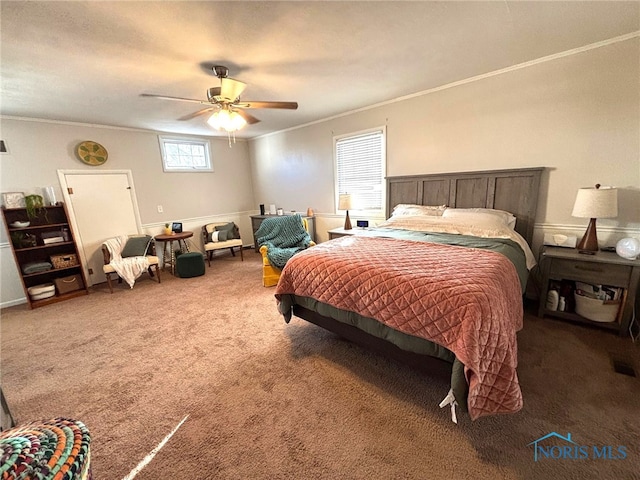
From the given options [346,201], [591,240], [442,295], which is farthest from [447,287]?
[346,201]

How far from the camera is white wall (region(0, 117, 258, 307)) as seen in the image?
3521mm

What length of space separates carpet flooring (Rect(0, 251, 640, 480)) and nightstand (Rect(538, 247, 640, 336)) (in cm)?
12

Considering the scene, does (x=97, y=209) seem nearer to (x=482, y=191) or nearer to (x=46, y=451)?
(x=46, y=451)

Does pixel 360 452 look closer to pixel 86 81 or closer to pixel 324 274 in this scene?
pixel 324 274

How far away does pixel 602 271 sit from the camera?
7.29 ft

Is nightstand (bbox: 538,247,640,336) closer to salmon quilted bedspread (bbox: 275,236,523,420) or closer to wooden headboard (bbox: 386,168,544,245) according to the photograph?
wooden headboard (bbox: 386,168,544,245)

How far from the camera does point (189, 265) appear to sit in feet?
14.0

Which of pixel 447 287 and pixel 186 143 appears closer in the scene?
pixel 447 287

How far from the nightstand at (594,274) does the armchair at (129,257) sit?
5006 millimetres

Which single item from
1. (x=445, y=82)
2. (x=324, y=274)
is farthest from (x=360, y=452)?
(x=445, y=82)

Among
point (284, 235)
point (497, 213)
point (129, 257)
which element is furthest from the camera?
point (129, 257)

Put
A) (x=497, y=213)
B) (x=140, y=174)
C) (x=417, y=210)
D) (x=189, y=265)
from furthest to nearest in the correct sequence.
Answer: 1. (x=140, y=174)
2. (x=189, y=265)
3. (x=417, y=210)
4. (x=497, y=213)

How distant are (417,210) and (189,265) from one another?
360cm

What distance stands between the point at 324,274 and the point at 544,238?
2.48 m
